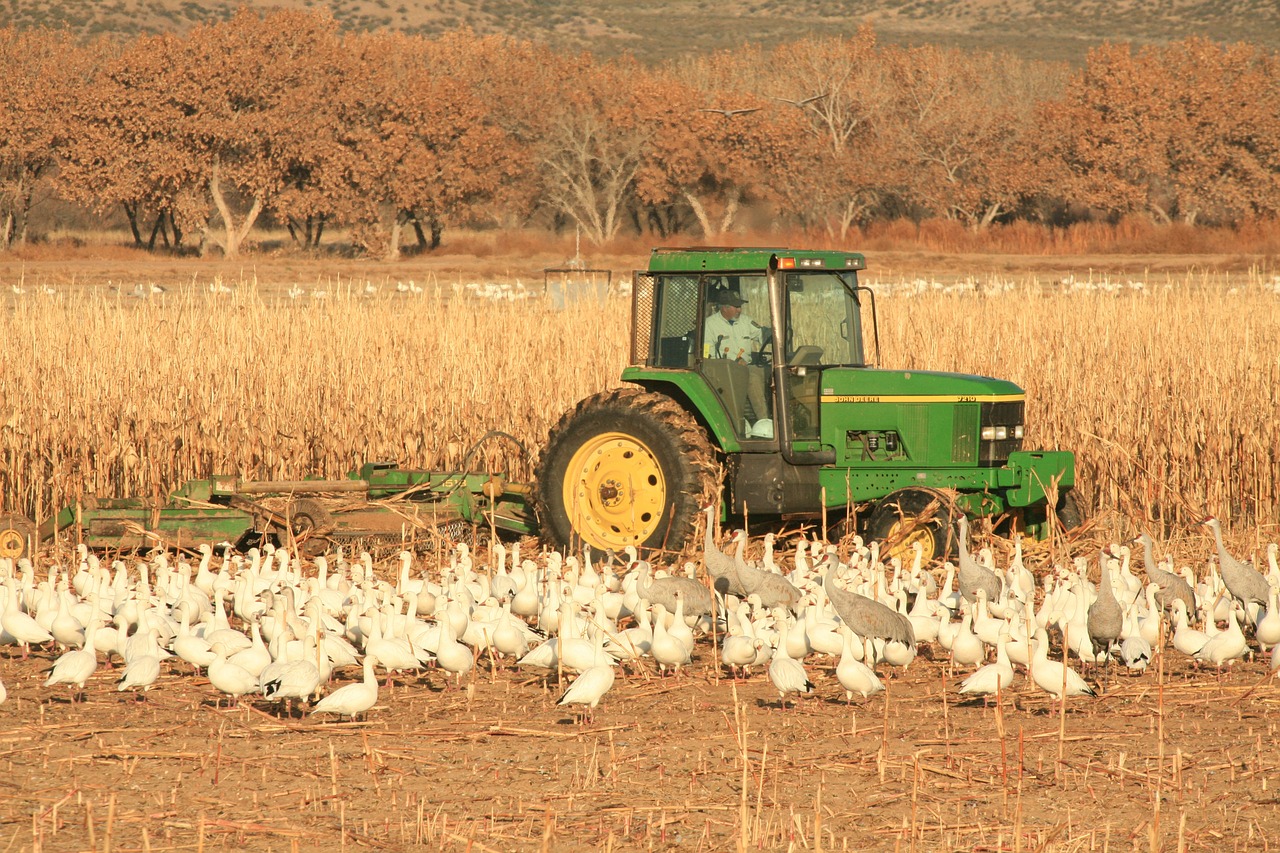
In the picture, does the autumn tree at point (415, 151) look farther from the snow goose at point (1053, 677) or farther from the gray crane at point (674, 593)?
the snow goose at point (1053, 677)

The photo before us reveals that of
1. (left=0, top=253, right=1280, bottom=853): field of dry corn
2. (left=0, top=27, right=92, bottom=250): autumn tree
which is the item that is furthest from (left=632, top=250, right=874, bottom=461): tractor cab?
(left=0, top=27, right=92, bottom=250): autumn tree

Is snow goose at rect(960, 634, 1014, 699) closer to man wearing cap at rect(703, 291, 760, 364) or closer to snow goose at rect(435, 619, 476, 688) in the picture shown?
snow goose at rect(435, 619, 476, 688)

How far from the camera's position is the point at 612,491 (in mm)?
11406

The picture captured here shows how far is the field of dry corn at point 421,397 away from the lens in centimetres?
1309

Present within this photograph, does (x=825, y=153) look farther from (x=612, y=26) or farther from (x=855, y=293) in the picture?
(x=612, y=26)

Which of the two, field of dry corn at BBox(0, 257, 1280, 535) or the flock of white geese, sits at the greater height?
field of dry corn at BBox(0, 257, 1280, 535)

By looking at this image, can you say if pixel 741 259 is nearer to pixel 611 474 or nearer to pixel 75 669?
pixel 611 474

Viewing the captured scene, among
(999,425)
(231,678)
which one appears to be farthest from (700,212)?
(231,678)

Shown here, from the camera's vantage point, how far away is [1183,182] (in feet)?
182

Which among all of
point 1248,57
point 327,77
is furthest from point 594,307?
point 1248,57

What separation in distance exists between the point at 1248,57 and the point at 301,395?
56.6 metres

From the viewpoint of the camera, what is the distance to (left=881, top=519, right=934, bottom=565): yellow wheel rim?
10594 millimetres

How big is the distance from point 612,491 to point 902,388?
7.28 ft

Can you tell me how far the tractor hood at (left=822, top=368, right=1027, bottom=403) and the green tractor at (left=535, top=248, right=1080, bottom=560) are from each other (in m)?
0.01
